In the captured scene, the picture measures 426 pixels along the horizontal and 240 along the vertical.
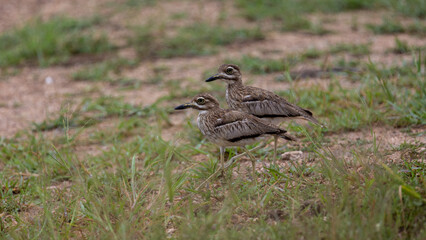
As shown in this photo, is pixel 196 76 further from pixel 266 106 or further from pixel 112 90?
pixel 266 106

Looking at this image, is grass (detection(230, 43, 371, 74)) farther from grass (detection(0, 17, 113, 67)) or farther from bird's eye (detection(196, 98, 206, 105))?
bird's eye (detection(196, 98, 206, 105))

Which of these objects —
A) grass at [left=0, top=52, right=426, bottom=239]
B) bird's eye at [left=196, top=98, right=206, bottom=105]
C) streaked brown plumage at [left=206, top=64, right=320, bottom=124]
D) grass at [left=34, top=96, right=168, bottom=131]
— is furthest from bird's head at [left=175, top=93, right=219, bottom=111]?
grass at [left=34, top=96, right=168, bottom=131]

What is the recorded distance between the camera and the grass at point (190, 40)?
8.76m

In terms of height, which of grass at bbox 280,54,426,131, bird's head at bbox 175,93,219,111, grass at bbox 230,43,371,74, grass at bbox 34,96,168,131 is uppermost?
bird's head at bbox 175,93,219,111

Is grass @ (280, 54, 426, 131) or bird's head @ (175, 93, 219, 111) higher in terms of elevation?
bird's head @ (175, 93, 219, 111)

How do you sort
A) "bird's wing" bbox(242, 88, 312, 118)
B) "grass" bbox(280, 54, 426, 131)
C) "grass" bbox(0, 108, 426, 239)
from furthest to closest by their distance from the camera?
"grass" bbox(280, 54, 426, 131) → "bird's wing" bbox(242, 88, 312, 118) → "grass" bbox(0, 108, 426, 239)

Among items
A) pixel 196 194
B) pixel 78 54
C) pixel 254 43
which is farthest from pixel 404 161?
pixel 78 54

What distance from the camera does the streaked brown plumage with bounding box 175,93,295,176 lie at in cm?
419

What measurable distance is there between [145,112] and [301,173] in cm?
281

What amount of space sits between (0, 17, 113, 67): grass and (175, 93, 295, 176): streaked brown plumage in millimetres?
4920

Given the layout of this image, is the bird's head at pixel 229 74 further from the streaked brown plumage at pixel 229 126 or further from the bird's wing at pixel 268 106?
the streaked brown plumage at pixel 229 126

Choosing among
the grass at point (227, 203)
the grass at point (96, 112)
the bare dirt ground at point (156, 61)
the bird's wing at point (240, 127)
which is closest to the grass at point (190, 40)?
the bare dirt ground at point (156, 61)

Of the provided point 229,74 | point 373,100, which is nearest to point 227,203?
point 229,74

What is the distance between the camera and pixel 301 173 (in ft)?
13.7
